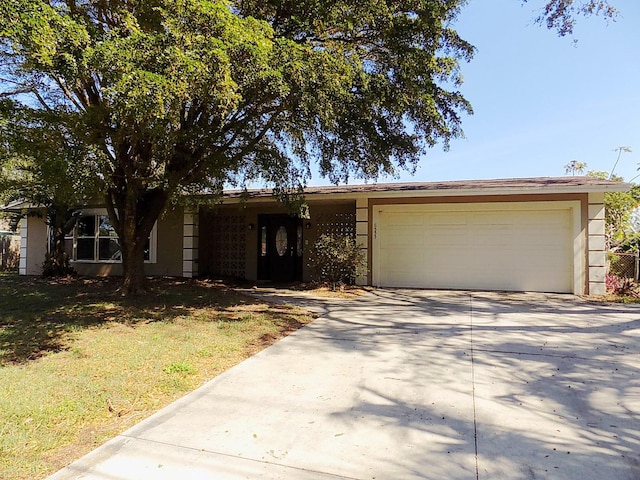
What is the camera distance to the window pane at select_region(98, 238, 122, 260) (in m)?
14.3

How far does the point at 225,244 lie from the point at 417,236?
6.62m

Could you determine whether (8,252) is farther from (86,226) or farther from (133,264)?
(133,264)

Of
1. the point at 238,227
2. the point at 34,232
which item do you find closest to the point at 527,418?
the point at 238,227

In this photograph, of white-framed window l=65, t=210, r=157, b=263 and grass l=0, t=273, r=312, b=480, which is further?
white-framed window l=65, t=210, r=157, b=263

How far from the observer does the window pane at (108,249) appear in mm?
14289

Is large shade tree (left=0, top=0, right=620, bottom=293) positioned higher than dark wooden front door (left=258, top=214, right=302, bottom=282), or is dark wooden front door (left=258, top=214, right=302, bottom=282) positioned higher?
large shade tree (left=0, top=0, right=620, bottom=293)

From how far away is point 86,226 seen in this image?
1484 centimetres

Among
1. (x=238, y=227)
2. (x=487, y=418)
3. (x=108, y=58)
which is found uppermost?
(x=108, y=58)

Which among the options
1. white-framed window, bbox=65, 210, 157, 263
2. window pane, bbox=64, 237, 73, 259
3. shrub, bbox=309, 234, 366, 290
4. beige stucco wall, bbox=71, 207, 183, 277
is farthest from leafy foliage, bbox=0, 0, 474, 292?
window pane, bbox=64, 237, 73, 259

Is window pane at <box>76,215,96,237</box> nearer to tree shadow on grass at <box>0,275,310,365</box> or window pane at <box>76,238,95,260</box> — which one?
window pane at <box>76,238,95,260</box>

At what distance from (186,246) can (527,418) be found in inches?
463

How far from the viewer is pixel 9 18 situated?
403 centimetres

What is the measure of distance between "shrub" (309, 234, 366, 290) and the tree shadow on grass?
7.93 feet

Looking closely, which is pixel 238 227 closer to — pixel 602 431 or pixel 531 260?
pixel 531 260
